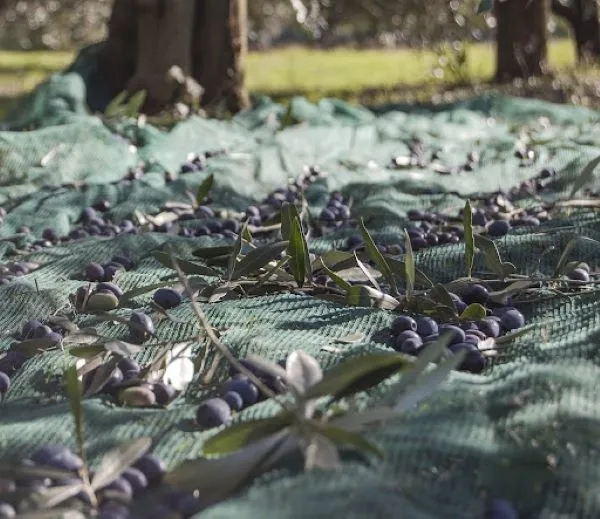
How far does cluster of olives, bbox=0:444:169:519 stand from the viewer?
1.63 meters

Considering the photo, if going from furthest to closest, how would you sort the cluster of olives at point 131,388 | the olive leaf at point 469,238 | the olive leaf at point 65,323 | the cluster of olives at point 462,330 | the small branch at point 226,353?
the olive leaf at point 469,238 → the olive leaf at point 65,323 → the cluster of olives at point 462,330 → the cluster of olives at point 131,388 → the small branch at point 226,353

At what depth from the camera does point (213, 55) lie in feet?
26.0

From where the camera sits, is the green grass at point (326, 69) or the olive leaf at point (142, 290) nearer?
the olive leaf at point (142, 290)

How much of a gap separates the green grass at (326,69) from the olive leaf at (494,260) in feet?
26.7

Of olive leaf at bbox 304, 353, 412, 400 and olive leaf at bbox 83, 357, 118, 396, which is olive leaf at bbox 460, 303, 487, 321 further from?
olive leaf at bbox 83, 357, 118, 396

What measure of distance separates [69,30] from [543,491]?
823 inches

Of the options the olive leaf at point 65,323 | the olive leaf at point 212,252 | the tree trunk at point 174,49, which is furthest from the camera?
the tree trunk at point 174,49

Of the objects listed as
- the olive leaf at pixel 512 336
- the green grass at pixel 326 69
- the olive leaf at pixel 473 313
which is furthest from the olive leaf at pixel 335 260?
the green grass at pixel 326 69

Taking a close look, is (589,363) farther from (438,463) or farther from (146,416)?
(146,416)

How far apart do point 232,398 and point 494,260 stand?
105 cm

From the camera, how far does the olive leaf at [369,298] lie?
269 centimetres

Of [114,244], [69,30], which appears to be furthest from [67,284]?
[69,30]

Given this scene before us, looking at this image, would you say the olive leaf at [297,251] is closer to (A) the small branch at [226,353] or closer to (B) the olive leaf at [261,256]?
(B) the olive leaf at [261,256]

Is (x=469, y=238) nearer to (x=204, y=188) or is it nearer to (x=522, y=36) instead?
(x=204, y=188)
